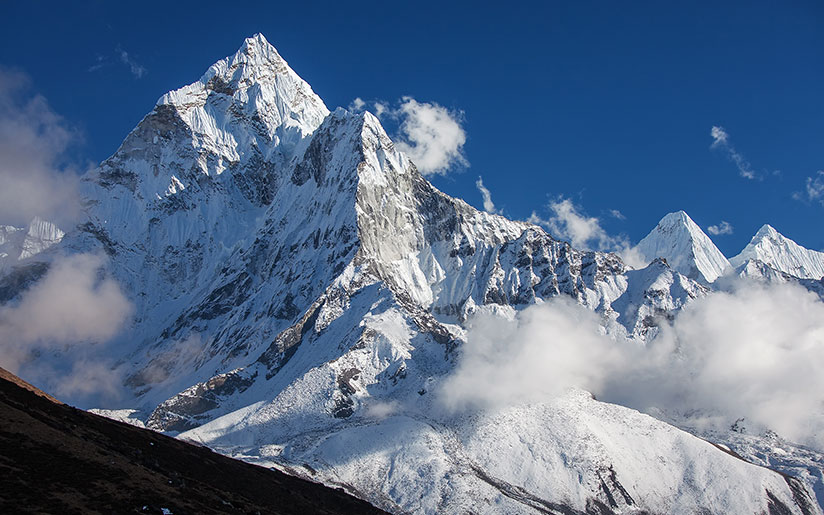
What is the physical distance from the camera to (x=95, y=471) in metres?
78.8

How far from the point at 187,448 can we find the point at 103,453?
45156 mm

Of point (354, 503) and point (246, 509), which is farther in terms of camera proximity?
point (354, 503)

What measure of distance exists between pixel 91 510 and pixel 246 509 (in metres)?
28.6

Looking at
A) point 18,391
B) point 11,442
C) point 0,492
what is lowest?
point 0,492

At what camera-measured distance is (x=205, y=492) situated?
307 feet

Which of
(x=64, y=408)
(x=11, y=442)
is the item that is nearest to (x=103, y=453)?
(x=11, y=442)

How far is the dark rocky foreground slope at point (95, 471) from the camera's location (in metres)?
68.9

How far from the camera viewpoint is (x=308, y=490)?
482 ft

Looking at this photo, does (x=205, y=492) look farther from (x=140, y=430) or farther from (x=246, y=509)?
(x=140, y=430)

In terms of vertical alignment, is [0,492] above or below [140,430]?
below

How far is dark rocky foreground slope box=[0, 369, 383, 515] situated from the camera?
226ft

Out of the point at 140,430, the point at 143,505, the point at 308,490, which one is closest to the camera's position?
the point at 143,505

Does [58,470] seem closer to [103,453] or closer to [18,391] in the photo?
[103,453]

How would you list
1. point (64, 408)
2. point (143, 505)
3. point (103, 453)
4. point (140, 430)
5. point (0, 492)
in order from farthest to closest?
point (140, 430) → point (64, 408) → point (103, 453) → point (143, 505) → point (0, 492)
